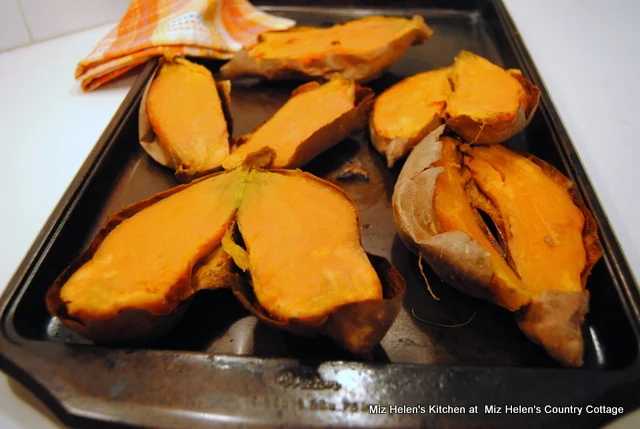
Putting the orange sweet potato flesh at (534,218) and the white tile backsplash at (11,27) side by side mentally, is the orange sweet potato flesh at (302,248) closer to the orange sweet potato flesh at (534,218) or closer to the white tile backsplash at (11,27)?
the orange sweet potato flesh at (534,218)

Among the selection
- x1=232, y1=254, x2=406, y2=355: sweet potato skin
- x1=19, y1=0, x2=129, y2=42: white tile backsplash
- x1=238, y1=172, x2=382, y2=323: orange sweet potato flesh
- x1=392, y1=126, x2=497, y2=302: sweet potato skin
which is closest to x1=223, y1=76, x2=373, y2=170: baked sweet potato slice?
x1=238, y1=172, x2=382, y2=323: orange sweet potato flesh

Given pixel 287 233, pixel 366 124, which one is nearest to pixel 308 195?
pixel 287 233

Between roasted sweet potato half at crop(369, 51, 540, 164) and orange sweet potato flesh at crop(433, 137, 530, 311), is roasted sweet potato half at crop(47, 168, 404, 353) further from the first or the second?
roasted sweet potato half at crop(369, 51, 540, 164)

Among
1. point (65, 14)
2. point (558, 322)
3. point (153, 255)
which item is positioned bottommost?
point (558, 322)

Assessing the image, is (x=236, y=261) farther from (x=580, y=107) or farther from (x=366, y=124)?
(x=580, y=107)

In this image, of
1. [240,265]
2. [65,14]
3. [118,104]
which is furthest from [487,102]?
[65,14]

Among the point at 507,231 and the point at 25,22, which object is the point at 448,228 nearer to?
the point at 507,231
